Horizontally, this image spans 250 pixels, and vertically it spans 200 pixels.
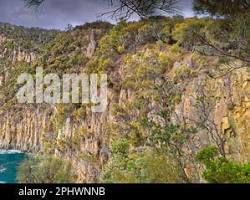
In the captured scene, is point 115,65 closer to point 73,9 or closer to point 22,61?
point 22,61

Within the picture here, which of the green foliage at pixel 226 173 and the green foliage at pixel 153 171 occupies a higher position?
the green foliage at pixel 226 173

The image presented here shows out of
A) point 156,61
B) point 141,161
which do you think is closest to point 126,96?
point 156,61

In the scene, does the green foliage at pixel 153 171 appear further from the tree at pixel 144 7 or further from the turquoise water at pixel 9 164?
the turquoise water at pixel 9 164

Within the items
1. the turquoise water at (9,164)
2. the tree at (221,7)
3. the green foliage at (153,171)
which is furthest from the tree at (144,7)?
the turquoise water at (9,164)

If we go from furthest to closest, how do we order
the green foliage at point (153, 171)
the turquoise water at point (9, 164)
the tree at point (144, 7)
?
the turquoise water at point (9, 164) → the green foliage at point (153, 171) → the tree at point (144, 7)

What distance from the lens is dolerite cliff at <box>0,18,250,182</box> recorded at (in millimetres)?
8315

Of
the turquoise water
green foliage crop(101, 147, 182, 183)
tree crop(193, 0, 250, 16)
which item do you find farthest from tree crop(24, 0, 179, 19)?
the turquoise water

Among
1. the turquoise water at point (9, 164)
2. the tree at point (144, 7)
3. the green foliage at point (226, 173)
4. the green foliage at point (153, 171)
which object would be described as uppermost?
the tree at point (144, 7)

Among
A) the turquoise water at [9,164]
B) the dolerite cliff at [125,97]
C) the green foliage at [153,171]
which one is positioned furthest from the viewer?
the turquoise water at [9,164]

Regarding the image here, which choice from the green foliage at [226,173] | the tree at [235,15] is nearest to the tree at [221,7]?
the tree at [235,15]

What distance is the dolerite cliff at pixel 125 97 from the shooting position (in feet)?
27.3

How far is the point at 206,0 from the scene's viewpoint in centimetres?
316

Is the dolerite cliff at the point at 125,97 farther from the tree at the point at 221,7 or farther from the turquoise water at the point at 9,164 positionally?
the tree at the point at 221,7

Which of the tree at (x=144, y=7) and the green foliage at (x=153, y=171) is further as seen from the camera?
the green foliage at (x=153, y=171)
